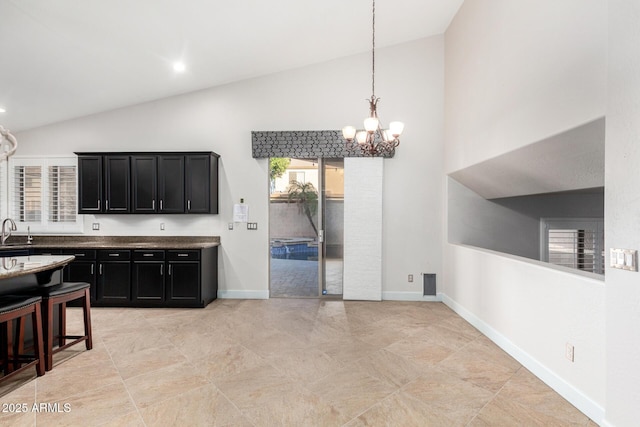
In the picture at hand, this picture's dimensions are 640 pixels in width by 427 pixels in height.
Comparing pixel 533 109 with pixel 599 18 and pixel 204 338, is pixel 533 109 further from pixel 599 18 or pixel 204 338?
pixel 204 338

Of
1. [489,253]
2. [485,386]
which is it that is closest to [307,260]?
[489,253]

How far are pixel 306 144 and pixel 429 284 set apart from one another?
3000mm

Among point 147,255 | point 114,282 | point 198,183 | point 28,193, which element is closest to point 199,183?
point 198,183

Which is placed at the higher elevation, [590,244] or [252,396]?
[590,244]

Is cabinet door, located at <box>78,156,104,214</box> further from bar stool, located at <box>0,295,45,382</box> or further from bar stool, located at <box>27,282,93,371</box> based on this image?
bar stool, located at <box>0,295,45,382</box>

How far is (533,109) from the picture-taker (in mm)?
2826

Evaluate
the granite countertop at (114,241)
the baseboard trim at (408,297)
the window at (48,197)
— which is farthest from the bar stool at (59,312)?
the baseboard trim at (408,297)

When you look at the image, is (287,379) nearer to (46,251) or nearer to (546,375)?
(546,375)

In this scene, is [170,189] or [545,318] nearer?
[545,318]

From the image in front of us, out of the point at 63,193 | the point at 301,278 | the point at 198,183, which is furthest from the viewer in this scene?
the point at 301,278

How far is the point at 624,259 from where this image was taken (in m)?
1.95

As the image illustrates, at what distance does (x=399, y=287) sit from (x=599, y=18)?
4.06 meters

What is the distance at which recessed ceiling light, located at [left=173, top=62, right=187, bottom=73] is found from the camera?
14.4 ft

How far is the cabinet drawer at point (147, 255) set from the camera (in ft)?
15.8
